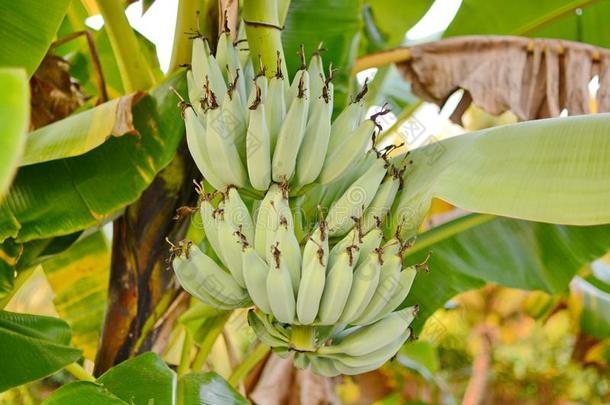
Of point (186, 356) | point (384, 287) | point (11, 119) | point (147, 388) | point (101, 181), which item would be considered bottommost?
point (186, 356)

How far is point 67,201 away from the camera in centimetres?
101

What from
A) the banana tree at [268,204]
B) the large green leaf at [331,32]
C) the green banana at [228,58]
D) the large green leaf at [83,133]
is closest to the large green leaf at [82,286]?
the banana tree at [268,204]

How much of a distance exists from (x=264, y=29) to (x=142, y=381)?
0.47 metres

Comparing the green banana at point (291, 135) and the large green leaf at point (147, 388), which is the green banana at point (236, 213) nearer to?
the green banana at point (291, 135)

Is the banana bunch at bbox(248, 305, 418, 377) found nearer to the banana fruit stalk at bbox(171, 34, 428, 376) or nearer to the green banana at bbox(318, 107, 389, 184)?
the banana fruit stalk at bbox(171, 34, 428, 376)

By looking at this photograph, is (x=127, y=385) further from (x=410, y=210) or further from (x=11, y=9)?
(x=11, y=9)

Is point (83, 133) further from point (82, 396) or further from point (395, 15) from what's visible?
point (395, 15)

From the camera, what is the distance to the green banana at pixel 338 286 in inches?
27.7

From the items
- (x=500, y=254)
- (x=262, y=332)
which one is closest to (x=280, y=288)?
(x=262, y=332)

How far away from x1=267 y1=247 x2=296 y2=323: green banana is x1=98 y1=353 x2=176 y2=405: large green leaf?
0.85ft

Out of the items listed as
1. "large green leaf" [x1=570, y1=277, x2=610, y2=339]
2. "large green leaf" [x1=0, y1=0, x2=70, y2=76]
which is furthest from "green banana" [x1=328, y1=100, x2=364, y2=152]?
"large green leaf" [x1=570, y1=277, x2=610, y2=339]

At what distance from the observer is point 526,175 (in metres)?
0.79

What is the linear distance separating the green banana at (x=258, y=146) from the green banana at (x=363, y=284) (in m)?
0.14

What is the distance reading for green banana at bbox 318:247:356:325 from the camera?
0.70 m
